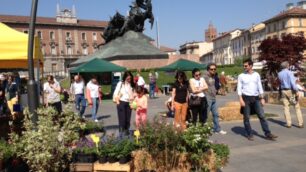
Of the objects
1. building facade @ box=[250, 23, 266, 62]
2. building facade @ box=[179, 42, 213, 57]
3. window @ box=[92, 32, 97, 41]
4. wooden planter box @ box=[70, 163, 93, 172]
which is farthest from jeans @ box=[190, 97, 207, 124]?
building facade @ box=[179, 42, 213, 57]

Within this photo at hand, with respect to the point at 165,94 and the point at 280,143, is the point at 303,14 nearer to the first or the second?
the point at 165,94

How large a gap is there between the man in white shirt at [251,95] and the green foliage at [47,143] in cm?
456

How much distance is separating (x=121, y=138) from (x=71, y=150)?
0.80 metres

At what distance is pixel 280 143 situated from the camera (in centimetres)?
872

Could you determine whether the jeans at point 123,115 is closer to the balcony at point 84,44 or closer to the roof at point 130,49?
the roof at point 130,49

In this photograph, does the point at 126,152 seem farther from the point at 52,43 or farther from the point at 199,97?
the point at 52,43

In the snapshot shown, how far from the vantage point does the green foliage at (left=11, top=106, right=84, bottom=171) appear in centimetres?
527

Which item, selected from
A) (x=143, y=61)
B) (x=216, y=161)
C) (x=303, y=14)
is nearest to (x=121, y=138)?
(x=216, y=161)

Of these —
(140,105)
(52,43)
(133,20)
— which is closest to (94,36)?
(52,43)

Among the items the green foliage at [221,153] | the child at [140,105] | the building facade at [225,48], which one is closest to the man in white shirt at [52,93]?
the child at [140,105]

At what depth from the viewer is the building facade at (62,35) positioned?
102750mm

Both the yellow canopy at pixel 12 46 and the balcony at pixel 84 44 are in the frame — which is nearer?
the yellow canopy at pixel 12 46

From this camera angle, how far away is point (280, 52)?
23.7m

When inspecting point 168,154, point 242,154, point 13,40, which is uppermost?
point 13,40
